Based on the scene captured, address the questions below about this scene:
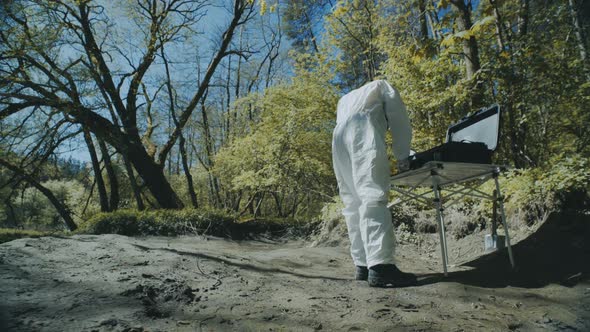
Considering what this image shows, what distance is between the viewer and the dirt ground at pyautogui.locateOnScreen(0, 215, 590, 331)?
1.77 meters

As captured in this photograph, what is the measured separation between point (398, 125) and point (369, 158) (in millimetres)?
410

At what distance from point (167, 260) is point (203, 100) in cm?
1785

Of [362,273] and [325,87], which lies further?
[325,87]

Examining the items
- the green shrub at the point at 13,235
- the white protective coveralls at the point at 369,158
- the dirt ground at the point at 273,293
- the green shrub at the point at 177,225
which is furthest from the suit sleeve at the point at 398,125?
the green shrub at the point at 13,235

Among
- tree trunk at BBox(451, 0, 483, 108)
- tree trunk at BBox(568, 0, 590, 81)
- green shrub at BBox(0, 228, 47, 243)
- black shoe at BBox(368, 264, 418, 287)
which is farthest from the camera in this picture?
green shrub at BBox(0, 228, 47, 243)

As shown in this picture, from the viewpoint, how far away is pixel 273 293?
2408 mm

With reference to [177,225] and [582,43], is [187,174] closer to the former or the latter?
[177,225]

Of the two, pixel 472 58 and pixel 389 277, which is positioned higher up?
pixel 472 58

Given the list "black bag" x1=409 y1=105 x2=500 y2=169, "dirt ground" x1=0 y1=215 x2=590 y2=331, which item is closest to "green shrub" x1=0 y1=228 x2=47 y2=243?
"dirt ground" x1=0 y1=215 x2=590 y2=331

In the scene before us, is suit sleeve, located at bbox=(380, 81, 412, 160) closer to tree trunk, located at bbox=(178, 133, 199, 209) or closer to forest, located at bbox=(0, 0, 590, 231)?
forest, located at bbox=(0, 0, 590, 231)

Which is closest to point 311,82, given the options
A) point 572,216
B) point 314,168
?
point 314,168

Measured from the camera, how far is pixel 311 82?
10.9 metres

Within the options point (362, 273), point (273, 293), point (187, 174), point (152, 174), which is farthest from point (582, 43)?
point (187, 174)

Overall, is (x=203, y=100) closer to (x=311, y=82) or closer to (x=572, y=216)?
(x=311, y=82)
